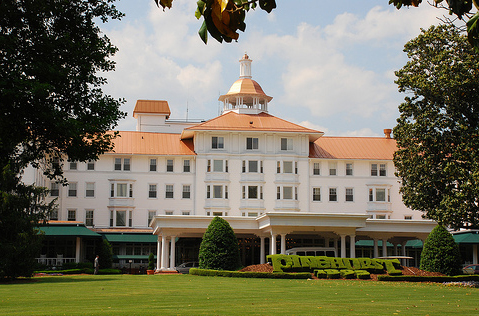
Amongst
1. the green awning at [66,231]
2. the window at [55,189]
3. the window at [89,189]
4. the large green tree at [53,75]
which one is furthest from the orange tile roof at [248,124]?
the large green tree at [53,75]

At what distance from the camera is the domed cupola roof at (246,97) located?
7231 cm

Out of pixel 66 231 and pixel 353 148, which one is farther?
pixel 353 148

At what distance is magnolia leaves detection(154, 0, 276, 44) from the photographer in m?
4.22

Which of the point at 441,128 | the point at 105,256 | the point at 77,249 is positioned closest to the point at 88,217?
the point at 77,249

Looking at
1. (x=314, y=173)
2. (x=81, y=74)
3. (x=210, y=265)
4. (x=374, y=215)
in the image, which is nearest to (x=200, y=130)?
(x=314, y=173)

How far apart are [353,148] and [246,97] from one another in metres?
14.4

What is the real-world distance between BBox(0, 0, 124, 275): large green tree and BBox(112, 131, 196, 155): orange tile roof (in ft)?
146

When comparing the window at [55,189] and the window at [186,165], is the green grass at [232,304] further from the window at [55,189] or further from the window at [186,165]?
the window at [186,165]

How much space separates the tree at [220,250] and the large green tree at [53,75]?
742 inches

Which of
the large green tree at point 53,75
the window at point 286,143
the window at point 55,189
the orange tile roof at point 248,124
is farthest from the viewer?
the window at point 286,143

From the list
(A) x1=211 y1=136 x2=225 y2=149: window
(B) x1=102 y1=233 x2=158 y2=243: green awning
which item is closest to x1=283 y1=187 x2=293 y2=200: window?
(A) x1=211 y1=136 x2=225 y2=149: window

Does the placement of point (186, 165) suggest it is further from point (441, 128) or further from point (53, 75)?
point (53, 75)

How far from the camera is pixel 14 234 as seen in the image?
3253 centimetres

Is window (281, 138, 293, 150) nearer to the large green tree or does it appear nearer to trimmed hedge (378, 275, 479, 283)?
trimmed hedge (378, 275, 479, 283)
